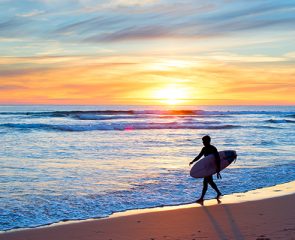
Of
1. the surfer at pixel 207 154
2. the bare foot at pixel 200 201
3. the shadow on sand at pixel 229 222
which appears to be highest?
the surfer at pixel 207 154

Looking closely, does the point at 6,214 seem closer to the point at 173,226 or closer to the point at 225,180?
the point at 173,226

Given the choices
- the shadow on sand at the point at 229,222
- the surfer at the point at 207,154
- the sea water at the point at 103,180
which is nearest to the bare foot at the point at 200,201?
the surfer at the point at 207,154

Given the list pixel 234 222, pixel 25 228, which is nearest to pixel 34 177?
pixel 25 228

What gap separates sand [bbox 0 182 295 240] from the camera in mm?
6410

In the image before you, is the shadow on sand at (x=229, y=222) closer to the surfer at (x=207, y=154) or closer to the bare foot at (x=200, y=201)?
the bare foot at (x=200, y=201)

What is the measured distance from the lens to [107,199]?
30.1 feet

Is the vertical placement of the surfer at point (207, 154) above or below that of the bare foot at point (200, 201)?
above

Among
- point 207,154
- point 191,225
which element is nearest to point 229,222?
point 191,225

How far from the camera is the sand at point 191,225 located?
6.41m

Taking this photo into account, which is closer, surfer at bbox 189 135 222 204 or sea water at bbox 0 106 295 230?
sea water at bbox 0 106 295 230

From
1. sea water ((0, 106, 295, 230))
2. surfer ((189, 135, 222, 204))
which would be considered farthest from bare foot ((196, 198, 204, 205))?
sea water ((0, 106, 295, 230))

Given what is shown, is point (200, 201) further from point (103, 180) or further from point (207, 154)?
point (103, 180)

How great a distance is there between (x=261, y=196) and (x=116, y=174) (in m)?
4.27

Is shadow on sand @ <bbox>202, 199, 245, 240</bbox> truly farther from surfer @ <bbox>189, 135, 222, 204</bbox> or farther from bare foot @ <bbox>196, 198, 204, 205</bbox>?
surfer @ <bbox>189, 135, 222, 204</bbox>
